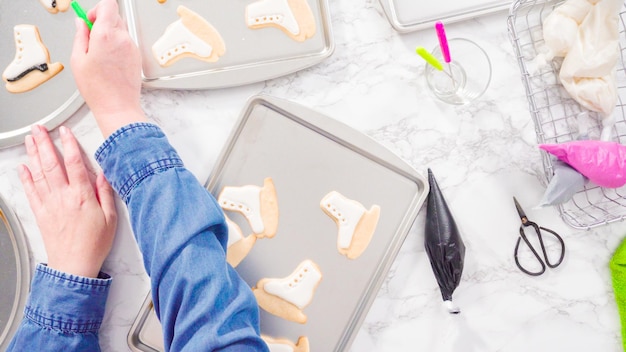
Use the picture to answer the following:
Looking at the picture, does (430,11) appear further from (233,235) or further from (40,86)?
(40,86)

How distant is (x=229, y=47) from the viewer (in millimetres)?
775

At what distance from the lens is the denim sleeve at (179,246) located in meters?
0.63

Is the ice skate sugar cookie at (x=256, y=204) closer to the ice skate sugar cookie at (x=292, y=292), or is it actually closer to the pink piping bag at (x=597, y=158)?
the ice skate sugar cookie at (x=292, y=292)

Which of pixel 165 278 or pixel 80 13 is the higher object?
pixel 80 13

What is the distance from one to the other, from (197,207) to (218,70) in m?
0.22

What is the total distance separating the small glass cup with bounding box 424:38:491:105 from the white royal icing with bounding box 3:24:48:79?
58 cm

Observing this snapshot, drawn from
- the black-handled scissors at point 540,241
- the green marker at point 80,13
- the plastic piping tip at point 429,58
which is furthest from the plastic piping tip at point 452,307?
the green marker at point 80,13

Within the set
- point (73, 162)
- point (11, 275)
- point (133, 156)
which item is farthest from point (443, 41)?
point (11, 275)

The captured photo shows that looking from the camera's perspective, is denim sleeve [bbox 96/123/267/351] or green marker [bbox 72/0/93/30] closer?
denim sleeve [bbox 96/123/267/351]

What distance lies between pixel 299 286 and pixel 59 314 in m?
→ 0.33

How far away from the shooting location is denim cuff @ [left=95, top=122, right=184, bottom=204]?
0.70 m

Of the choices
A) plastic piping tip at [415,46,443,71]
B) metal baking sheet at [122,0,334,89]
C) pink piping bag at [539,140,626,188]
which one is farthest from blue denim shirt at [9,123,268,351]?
pink piping bag at [539,140,626,188]

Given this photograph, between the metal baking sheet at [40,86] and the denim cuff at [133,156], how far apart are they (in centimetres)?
12

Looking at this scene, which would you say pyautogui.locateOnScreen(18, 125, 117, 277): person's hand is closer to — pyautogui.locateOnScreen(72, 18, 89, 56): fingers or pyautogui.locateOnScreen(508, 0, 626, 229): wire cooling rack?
pyautogui.locateOnScreen(72, 18, 89, 56): fingers
